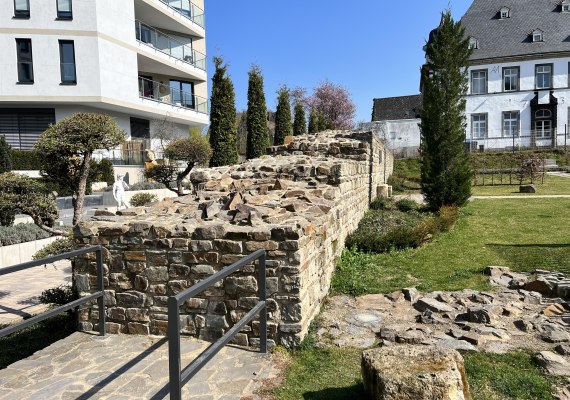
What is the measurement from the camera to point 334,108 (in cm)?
4612

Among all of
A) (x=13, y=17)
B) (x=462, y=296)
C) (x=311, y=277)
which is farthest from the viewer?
(x=13, y=17)

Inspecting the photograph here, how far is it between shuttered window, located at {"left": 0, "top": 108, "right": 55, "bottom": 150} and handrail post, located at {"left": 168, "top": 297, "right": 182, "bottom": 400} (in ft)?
73.7

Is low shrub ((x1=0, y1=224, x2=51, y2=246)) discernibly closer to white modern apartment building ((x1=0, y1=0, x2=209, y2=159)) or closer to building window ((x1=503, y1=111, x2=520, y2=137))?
white modern apartment building ((x1=0, y1=0, x2=209, y2=159))

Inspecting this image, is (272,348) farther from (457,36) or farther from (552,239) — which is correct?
(457,36)

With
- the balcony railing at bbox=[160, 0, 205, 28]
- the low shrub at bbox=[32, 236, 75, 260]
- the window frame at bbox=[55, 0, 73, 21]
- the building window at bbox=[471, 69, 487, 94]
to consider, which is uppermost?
the balcony railing at bbox=[160, 0, 205, 28]

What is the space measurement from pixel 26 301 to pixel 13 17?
19367mm

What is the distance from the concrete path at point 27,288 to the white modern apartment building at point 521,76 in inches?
1280

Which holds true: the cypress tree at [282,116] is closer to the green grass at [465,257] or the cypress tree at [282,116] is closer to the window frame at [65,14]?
the window frame at [65,14]

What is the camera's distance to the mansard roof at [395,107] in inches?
1905

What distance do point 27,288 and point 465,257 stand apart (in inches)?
323

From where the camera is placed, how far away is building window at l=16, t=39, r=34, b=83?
20.6 metres

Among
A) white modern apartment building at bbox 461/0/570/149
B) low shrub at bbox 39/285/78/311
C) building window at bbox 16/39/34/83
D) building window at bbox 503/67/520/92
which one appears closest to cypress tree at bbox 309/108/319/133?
white modern apartment building at bbox 461/0/570/149

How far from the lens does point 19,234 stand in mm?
9781

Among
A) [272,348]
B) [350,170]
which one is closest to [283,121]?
[350,170]
